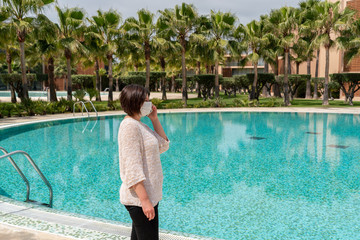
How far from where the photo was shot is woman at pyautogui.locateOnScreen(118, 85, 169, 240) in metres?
2.22

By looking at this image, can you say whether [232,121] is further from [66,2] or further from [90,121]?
[66,2]

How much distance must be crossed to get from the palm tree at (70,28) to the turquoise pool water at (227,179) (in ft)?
34.6

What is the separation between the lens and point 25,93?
75.1ft

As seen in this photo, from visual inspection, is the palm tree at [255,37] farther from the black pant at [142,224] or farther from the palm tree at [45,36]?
the black pant at [142,224]

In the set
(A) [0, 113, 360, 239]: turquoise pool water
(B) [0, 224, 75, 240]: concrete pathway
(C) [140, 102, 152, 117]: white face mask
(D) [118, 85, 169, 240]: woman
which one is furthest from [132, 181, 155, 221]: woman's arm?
(A) [0, 113, 360, 239]: turquoise pool water

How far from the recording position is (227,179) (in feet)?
26.7

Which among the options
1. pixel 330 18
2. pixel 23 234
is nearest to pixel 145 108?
pixel 23 234

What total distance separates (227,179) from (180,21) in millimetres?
20736

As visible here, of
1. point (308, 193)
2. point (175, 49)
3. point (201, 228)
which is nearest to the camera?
point (201, 228)

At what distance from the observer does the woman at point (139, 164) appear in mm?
2217

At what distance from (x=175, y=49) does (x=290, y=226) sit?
23.8m

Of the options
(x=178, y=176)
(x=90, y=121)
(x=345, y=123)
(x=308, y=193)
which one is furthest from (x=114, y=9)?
(x=308, y=193)

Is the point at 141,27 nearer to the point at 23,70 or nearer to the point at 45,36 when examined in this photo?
the point at 45,36

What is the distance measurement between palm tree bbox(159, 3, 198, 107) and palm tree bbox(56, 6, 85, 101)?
6.56m
